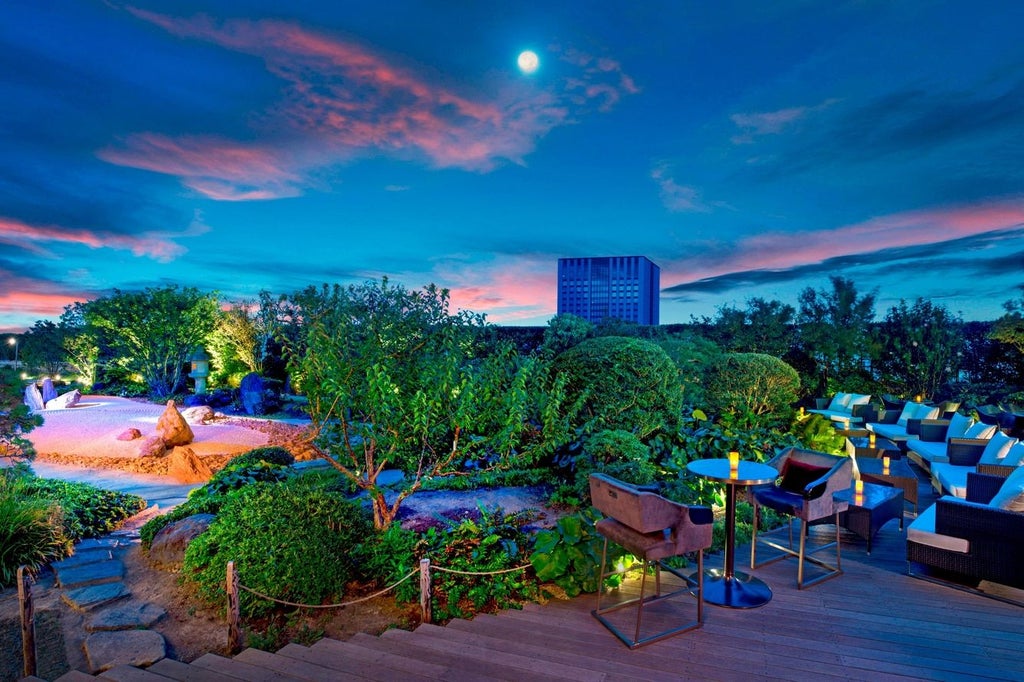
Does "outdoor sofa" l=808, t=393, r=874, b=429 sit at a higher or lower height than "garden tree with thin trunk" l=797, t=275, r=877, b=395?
lower

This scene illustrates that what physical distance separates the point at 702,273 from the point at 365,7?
44.0 feet

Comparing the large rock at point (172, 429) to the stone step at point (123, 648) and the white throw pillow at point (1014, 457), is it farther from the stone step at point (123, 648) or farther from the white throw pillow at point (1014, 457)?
the white throw pillow at point (1014, 457)

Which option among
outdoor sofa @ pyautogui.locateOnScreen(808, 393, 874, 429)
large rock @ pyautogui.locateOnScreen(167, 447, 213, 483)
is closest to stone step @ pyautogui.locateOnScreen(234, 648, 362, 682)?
large rock @ pyautogui.locateOnScreen(167, 447, 213, 483)

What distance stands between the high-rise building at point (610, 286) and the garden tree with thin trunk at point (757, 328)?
30.3 ft

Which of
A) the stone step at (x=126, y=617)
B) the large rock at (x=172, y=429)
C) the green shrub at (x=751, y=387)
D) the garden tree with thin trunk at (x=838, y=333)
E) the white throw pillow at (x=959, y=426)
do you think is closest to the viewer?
the stone step at (x=126, y=617)

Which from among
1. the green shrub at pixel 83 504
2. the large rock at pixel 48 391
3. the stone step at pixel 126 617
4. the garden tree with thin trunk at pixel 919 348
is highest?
the garden tree with thin trunk at pixel 919 348

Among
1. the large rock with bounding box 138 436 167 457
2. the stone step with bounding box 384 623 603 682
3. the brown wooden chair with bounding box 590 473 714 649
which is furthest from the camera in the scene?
the large rock with bounding box 138 436 167 457

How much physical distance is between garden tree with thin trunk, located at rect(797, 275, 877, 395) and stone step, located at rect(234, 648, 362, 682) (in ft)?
47.9

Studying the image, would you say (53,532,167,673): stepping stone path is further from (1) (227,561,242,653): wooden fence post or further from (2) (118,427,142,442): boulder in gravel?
(2) (118,427,142,442): boulder in gravel

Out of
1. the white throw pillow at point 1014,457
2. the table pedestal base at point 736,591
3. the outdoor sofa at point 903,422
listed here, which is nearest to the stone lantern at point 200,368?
the table pedestal base at point 736,591

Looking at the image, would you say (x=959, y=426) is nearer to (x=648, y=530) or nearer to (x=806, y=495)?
(x=806, y=495)

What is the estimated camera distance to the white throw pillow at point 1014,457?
525 cm

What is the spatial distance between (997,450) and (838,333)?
8725mm

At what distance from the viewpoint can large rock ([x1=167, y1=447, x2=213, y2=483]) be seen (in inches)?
340
